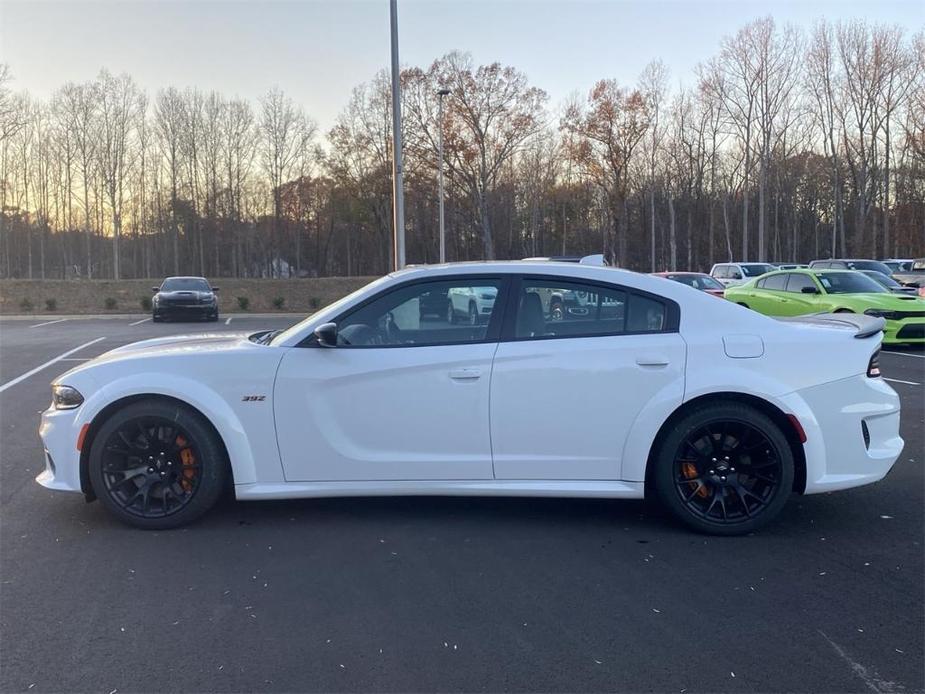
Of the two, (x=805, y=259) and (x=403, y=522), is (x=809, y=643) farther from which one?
(x=805, y=259)

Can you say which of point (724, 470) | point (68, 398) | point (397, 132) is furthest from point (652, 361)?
point (397, 132)

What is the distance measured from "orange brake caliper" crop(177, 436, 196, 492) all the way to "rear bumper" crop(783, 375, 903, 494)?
11.3 ft

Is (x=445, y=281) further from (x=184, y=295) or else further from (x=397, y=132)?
(x=184, y=295)

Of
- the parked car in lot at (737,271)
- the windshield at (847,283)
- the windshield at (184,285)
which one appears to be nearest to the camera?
the windshield at (847,283)

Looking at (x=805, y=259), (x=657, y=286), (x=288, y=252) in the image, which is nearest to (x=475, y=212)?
(x=288, y=252)

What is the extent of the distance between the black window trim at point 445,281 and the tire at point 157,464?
0.81 m

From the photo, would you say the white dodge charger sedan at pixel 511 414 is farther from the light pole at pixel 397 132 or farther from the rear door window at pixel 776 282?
the rear door window at pixel 776 282

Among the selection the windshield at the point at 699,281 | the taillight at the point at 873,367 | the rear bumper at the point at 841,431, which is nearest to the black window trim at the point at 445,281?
the rear bumper at the point at 841,431

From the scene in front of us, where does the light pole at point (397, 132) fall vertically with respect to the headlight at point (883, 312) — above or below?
above

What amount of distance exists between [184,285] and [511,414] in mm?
24765

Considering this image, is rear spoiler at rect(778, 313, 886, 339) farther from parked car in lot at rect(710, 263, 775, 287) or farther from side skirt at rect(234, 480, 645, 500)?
parked car in lot at rect(710, 263, 775, 287)

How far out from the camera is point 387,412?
461cm

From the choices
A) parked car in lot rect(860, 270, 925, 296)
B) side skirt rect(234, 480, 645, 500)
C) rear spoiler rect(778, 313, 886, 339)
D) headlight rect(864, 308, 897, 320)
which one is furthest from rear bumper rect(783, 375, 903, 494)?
parked car in lot rect(860, 270, 925, 296)

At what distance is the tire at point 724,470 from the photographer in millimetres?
4539
